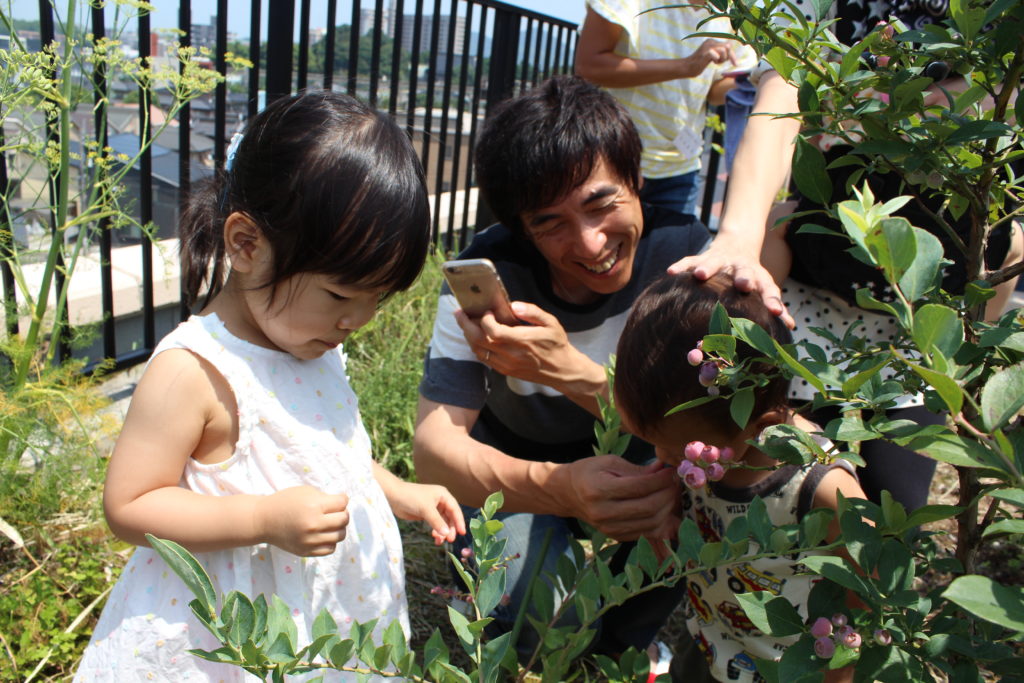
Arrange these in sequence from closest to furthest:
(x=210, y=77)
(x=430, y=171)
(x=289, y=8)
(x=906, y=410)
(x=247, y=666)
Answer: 1. (x=247, y=666)
2. (x=906, y=410)
3. (x=210, y=77)
4. (x=289, y=8)
5. (x=430, y=171)

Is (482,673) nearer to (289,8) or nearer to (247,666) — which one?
(247,666)

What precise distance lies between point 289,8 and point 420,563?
202 centimetres

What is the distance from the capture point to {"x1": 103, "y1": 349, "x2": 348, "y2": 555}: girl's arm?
1.21 metres

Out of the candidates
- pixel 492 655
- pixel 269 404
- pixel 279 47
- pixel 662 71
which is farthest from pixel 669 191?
pixel 492 655

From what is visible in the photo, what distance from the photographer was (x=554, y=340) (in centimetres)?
160

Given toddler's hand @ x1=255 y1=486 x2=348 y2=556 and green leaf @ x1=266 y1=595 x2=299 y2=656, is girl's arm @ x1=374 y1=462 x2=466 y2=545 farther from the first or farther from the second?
green leaf @ x1=266 y1=595 x2=299 y2=656

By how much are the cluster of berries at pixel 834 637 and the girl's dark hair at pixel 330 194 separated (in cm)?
84

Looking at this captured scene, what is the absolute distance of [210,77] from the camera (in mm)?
1905

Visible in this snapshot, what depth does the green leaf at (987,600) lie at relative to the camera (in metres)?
0.47

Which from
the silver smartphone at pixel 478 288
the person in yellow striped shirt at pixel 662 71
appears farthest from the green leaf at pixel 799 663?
the person in yellow striped shirt at pixel 662 71

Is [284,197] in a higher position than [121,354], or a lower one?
higher

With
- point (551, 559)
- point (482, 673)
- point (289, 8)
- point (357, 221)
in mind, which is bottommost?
point (551, 559)

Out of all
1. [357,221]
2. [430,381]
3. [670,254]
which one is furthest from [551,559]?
[357,221]

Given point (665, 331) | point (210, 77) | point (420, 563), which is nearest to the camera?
point (665, 331)
